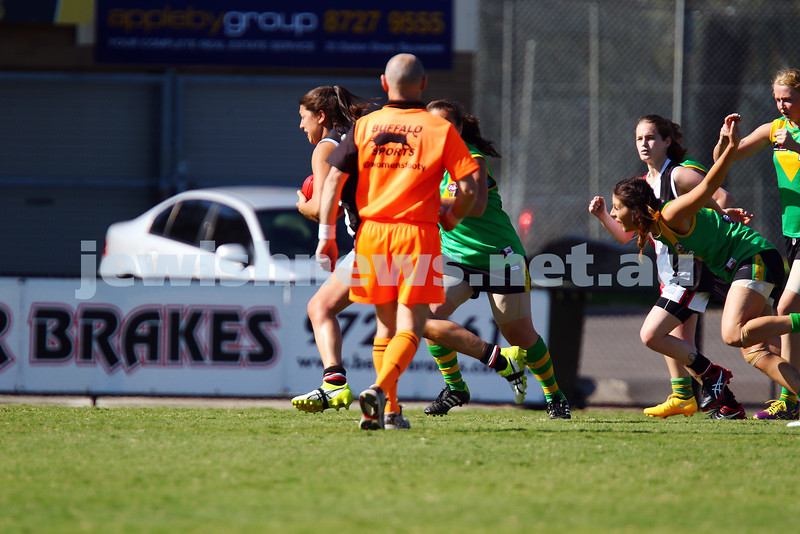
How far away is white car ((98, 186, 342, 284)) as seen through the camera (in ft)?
31.9

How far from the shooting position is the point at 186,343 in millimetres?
8320

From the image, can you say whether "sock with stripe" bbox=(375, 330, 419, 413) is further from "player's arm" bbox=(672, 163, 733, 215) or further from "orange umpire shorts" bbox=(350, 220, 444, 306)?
"player's arm" bbox=(672, 163, 733, 215)

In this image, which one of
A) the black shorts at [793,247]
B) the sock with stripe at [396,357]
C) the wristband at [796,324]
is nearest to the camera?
the sock with stripe at [396,357]

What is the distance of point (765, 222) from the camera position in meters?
16.2

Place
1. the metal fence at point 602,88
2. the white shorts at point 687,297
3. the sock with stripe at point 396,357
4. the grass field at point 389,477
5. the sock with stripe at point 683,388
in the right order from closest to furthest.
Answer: the grass field at point 389,477
the sock with stripe at point 396,357
the white shorts at point 687,297
the sock with stripe at point 683,388
the metal fence at point 602,88

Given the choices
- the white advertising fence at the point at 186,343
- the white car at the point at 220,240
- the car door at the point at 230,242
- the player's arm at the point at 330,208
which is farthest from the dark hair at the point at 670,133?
the car door at the point at 230,242

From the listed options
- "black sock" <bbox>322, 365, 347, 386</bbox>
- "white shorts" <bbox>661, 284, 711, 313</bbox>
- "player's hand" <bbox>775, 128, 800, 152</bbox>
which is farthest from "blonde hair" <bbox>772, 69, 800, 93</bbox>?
"black sock" <bbox>322, 365, 347, 386</bbox>

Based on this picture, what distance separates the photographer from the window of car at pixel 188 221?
1070 centimetres

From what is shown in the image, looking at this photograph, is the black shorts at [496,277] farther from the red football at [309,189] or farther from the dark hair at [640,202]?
the red football at [309,189]

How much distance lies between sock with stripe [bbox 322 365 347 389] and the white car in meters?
3.70

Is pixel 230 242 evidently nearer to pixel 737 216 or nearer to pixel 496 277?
pixel 496 277

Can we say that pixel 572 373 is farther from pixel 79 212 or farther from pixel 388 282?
pixel 79 212

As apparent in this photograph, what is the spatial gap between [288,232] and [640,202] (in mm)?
5048

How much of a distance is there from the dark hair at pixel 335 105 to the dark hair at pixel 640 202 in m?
1.59
